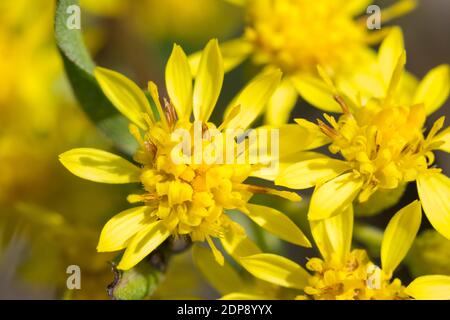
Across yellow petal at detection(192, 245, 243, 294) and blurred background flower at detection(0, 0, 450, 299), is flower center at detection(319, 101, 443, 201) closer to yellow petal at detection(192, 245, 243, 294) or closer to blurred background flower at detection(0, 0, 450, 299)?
blurred background flower at detection(0, 0, 450, 299)

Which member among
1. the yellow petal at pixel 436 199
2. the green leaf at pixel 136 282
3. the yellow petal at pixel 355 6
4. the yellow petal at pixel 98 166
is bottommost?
the green leaf at pixel 136 282

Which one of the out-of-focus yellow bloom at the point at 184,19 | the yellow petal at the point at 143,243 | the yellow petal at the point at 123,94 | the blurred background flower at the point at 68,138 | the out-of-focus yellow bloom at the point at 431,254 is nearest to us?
the yellow petal at the point at 143,243

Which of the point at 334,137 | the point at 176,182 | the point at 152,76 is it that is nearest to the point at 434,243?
the point at 334,137

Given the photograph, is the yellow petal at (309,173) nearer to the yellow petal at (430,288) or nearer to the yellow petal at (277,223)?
the yellow petal at (277,223)

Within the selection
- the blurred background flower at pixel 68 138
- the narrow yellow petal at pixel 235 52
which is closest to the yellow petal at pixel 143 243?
the blurred background flower at pixel 68 138

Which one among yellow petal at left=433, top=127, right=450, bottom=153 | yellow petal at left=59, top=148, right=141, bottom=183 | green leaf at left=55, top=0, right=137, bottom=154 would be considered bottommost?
yellow petal at left=59, top=148, right=141, bottom=183

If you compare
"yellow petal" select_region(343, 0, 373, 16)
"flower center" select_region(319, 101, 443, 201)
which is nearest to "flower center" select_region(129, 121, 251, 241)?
"flower center" select_region(319, 101, 443, 201)
